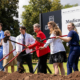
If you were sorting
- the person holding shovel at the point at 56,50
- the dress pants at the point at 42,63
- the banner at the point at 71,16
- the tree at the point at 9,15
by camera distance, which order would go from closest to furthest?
the person holding shovel at the point at 56,50 → the dress pants at the point at 42,63 → the banner at the point at 71,16 → the tree at the point at 9,15

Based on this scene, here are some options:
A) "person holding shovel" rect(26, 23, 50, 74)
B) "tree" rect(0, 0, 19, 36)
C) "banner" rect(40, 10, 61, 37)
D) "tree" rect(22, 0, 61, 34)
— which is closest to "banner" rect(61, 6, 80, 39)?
"banner" rect(40, 10, 61, 37)

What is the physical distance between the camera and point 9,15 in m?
19.8

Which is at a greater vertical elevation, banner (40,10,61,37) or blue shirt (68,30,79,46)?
banner (40,10,61,37)

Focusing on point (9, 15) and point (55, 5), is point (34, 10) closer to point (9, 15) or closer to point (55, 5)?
point (55, 5)

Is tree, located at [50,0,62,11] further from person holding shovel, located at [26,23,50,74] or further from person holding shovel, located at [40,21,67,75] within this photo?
person holding shovel, located at [40,21,67,75]

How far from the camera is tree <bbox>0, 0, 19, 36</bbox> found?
19.1 m

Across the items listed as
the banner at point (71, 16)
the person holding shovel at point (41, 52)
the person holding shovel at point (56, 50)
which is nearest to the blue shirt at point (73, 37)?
the person holding shovel at point (56, 50)

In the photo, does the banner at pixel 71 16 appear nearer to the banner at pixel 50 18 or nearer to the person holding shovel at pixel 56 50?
the banner at pixel 50 18

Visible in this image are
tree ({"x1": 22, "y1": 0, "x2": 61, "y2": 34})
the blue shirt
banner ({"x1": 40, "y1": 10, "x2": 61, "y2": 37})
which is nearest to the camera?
the blue shirt

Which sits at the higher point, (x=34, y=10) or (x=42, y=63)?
(x=34, y=10)

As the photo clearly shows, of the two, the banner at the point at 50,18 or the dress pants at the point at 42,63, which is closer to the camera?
the dress pants at the point at 42,63

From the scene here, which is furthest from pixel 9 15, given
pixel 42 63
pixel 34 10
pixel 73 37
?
pixel 73 37

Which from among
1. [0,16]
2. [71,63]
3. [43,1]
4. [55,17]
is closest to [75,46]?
[71,63]

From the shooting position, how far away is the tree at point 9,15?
19.1 meters
